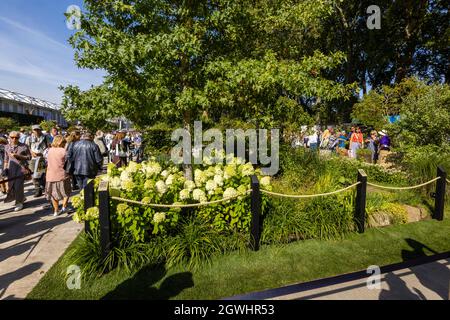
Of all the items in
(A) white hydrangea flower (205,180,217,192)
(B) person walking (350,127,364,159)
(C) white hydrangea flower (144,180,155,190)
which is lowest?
(A) white hydrangea flower (205,180,217,192)

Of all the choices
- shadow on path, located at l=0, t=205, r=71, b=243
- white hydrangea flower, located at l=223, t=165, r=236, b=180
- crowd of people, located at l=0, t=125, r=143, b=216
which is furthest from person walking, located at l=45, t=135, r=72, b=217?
white hydrangea flower, located at l=223, t=165, r=236, b=180

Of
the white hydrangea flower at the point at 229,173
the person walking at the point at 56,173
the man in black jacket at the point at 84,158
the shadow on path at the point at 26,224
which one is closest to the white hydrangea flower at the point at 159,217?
the white hydrangea flower at the point at 229,173

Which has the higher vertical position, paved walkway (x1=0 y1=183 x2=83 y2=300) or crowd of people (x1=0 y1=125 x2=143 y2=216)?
crowd of people (x1=0 y1=125 x2=143 y2=216)

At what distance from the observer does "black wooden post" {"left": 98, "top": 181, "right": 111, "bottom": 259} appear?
3.81m

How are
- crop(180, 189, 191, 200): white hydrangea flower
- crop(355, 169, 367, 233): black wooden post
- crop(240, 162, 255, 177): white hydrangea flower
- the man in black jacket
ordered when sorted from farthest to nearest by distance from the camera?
the man in black jacket, crop(355, 169, 367, 233): black wooden post, crop(240, 162, 255, 177): white hydrangea flower, crop(180, 189, 191, 200): white hydrangea flower

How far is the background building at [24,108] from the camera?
32.2m

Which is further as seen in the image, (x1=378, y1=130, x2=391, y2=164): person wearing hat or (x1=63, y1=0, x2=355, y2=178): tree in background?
(x1=378, y1=130, x2=391, y2=164): person wearing hat

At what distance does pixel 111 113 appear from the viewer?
5.18 m

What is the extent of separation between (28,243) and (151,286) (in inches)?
105

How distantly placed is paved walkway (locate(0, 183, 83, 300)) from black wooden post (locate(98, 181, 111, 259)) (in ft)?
2.89

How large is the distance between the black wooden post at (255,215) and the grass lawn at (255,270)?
0.17 m

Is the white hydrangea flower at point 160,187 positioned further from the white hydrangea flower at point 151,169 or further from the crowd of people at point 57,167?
the crowd of people at point 57,167

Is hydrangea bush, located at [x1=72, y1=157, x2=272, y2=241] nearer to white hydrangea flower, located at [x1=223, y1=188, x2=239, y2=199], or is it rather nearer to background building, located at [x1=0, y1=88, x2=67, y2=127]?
white hydrangea flower, located at [x1=223, y1=188, x2=239, y2=199]
